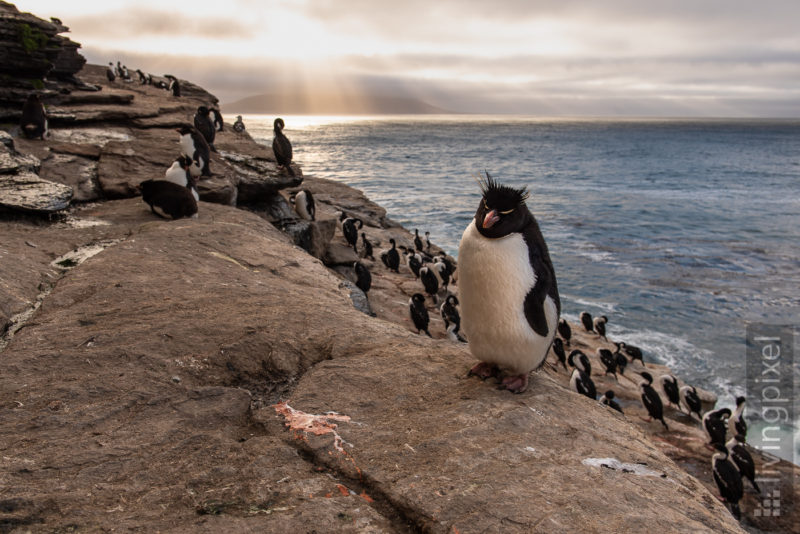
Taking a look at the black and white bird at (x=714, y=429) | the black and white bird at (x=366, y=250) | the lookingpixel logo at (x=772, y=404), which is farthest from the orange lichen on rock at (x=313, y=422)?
the black and white bird at (x=366, y=250)

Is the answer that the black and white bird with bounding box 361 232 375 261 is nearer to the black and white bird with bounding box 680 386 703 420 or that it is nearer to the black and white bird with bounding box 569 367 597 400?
the black and white bird with bounding box 569 367 597 400

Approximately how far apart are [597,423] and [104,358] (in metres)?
3.73

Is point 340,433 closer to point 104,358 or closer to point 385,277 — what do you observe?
point 104,358

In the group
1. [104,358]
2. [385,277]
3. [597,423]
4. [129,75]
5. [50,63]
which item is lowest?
[385,277]

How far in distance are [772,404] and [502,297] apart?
1331 centimetres

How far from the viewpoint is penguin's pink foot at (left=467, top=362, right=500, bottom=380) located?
409 cm

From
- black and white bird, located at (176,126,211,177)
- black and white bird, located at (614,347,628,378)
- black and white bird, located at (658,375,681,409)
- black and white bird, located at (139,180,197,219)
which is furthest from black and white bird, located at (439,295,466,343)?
black and white bird, located at (139,180,197,219)

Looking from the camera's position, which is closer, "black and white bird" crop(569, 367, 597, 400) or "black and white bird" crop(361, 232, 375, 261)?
"black and white bird" crop(569, 367, 597, 400)

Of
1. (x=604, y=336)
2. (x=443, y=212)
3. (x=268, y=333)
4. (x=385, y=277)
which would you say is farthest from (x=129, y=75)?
(x=268, y=333)

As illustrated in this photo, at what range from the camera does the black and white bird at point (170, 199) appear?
8.31 metres

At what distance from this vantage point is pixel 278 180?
40.6 feet

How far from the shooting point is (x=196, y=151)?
1057 cm

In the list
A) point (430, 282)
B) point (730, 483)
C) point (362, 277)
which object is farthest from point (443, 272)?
point (730, 483)

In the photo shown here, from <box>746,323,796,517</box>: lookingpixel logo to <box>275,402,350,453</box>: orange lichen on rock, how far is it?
28.2 ft
